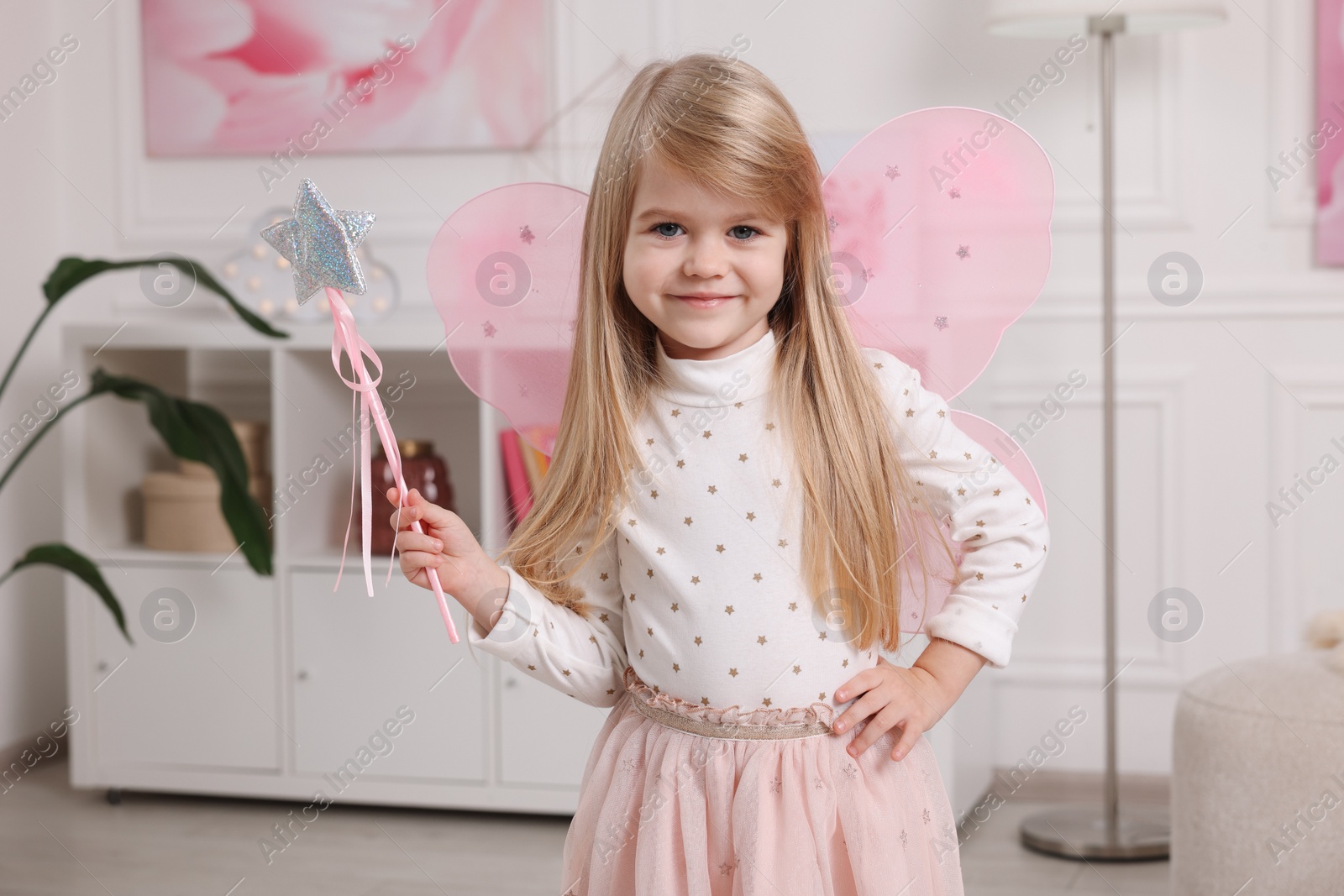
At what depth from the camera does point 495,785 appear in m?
2.22

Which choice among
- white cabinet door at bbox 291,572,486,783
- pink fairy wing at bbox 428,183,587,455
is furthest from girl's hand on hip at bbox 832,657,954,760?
white cabinet door at bbox 291,572,486,783

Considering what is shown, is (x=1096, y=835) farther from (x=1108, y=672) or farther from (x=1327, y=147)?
(x=1327, y=147)

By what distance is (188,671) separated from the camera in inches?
91.1

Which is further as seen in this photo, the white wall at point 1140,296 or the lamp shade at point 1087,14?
the white wall at point 1140,296

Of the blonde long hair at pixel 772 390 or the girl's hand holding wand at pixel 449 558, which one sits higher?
the blonde long hair at pixel 772 390

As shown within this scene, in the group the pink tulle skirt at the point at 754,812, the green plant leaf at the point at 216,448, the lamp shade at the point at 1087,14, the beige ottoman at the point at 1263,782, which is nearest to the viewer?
the pink tulle skirt at the point at 754,812

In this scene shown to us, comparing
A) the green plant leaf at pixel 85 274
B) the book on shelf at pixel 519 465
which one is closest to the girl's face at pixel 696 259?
the book on shelf at pixel 519 465

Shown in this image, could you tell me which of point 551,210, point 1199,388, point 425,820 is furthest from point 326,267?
point 1199,388

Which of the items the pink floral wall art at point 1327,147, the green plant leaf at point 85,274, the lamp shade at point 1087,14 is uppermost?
the lamp shade at point 1087,14

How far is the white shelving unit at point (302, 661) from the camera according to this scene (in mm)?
2197

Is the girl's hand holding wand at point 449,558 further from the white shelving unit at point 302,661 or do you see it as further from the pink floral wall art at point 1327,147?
the pink floral wall art at point 1327,147

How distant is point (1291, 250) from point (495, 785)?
1670 mm

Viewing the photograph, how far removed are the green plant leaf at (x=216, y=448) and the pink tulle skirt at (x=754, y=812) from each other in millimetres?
1299

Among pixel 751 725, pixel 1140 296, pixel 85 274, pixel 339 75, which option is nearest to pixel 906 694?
pixel 751 725
